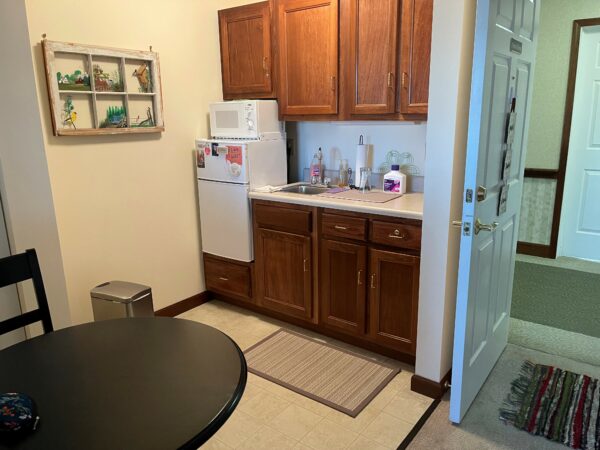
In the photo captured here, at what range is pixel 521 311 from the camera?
10.8ft

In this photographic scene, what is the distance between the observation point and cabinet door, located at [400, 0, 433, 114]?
92.5 inches

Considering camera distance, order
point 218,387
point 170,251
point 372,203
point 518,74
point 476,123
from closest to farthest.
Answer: point 218,387 → point 476,123 → point 518,74 → point 372,203 → point 170,251

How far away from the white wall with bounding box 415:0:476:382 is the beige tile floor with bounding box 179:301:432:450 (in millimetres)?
216

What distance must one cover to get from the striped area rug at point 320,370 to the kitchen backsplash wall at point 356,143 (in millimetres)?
1179

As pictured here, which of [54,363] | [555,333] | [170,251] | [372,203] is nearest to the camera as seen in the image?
[54,363]

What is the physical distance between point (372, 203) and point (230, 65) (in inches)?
63.3

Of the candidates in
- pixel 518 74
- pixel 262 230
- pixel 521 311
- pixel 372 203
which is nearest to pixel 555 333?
pixel 521 311

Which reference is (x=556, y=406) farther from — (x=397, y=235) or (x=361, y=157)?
(x=361, y=157)

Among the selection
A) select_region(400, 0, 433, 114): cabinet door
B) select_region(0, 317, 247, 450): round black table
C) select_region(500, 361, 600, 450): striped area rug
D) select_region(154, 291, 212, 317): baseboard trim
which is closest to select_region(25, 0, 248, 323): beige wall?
select_region(154, 291, 212, 317): baseboard trim

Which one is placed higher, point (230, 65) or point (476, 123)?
point (230, 65)

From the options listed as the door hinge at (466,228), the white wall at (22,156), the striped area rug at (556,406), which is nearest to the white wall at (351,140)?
the door hinge at (466,228)

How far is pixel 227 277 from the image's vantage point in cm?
331

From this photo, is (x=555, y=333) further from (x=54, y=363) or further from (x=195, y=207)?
(x=54, y=363)

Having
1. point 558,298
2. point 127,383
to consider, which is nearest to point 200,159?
point 127,383
